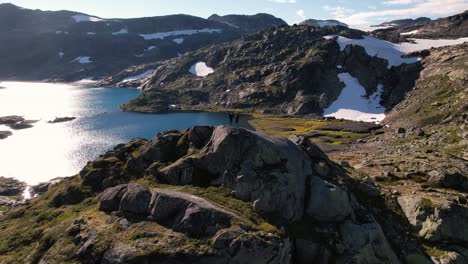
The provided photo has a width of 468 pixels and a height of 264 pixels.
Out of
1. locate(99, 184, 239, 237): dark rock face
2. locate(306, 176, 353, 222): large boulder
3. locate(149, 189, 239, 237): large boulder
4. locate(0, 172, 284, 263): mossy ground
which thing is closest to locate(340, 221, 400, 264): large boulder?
locate(306, 176, 353, 222): large boulder

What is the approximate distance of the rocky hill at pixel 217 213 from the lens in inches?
901

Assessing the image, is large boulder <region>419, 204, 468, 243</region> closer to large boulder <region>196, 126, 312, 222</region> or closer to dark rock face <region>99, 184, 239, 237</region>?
large boulder <region>196, 126, 312, 222</region>

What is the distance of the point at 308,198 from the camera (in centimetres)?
2856

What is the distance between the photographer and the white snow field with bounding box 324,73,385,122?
160 meters

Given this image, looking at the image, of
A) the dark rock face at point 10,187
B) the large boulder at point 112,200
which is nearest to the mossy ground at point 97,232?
the large boulder at point 112,200

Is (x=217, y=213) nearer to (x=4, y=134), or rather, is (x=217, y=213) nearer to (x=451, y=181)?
(x=451, y=181)

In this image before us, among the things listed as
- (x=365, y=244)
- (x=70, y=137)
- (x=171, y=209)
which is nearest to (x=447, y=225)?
(x=365, y=244)

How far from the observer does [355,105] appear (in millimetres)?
173375

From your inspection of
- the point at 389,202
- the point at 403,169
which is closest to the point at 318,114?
the point at 403,169

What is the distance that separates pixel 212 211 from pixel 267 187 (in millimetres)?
5524

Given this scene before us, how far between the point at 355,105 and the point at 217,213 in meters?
162

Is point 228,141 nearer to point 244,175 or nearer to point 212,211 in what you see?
point 244,175

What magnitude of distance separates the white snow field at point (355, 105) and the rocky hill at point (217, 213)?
132322 mm

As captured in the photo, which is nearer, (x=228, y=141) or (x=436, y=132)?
(x=228, y=141)
